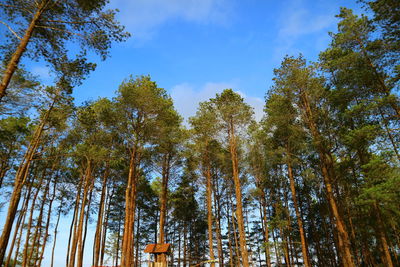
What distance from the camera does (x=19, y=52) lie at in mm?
5914

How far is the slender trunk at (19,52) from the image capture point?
5.39 metres

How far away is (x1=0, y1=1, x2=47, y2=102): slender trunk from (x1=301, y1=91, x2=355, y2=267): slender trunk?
12.7m

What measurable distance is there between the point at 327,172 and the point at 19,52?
14193mm

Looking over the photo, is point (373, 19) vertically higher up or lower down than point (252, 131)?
higher up

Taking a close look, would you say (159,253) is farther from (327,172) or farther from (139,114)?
(327,172)

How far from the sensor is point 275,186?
20594 mm

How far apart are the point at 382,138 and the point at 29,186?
22.7 metres

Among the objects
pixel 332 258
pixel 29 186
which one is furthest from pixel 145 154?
pixel 332 258

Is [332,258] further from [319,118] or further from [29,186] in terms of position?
[29,186]

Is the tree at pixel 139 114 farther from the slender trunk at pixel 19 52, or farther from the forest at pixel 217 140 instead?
the slender trunk at pixel 19 52

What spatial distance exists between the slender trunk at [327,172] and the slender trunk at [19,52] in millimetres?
12718

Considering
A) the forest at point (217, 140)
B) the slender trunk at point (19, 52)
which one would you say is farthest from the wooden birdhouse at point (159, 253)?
the slender trunk at point (19, 52)

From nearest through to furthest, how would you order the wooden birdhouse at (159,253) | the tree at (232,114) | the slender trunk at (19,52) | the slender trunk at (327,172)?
the slender trunk at (19,52), the slender trunk at (327,172), the wooden birdhouse at (159,253), the tree at (232,114)

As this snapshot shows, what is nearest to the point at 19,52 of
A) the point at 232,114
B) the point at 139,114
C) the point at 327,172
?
the point at 139,114
